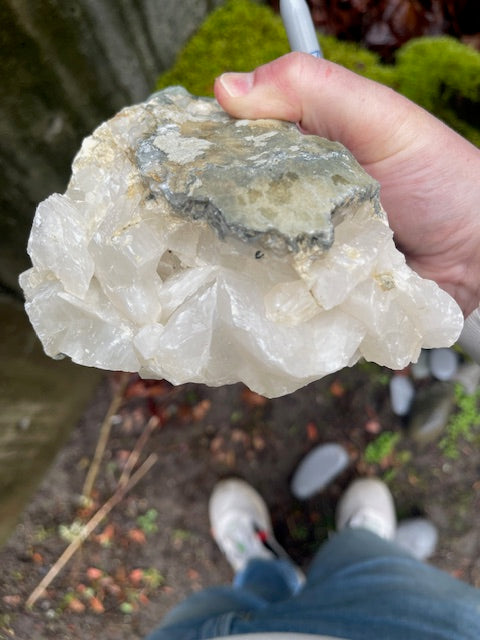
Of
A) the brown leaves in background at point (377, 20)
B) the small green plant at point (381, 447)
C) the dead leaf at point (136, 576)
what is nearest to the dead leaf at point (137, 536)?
the dead leaf at point (136, 576)

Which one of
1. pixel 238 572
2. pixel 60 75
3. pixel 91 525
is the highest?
pixel 60 75

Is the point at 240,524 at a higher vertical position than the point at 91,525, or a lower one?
lower

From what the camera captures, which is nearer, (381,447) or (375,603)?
(375,603)

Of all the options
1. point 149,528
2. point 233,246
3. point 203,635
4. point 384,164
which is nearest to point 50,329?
point 233,246

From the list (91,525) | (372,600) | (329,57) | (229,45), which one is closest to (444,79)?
(329,57)

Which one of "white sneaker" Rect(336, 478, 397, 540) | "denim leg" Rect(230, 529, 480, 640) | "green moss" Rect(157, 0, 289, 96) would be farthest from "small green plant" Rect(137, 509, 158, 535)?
"green moss" Rect(157, 0, 289, 96)

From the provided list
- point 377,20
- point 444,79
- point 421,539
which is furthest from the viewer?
point 421,539

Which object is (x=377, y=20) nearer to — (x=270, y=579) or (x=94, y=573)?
(x=270, y=579)

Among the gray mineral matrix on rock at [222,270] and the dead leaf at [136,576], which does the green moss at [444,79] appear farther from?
the dead leaf at [136,576]
